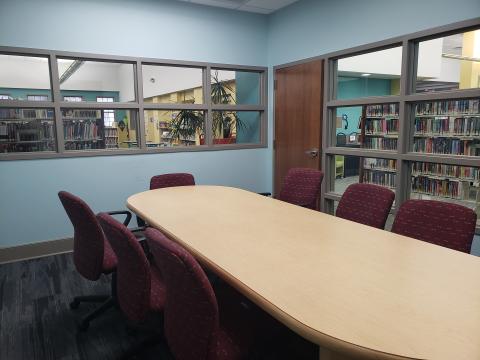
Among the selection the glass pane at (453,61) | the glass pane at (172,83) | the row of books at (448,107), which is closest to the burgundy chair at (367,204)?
the row of books at (448,107)

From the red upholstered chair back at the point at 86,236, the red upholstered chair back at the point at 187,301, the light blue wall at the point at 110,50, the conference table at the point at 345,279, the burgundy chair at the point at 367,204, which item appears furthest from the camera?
the light blue wall at the point at 110,50

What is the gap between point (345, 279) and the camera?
4.44ft

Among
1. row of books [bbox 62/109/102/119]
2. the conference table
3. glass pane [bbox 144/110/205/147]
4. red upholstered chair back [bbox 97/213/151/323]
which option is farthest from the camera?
glass pane [bbox 144/110/205/147]

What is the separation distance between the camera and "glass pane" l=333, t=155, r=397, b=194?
13.3ft

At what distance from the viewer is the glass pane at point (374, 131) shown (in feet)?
13.4

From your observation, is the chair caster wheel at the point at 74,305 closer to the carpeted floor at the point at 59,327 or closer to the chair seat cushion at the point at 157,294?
the carpeted floor at the point at 59,327

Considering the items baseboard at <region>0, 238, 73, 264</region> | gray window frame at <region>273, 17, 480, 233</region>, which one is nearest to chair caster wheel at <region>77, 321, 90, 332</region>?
baseboard at <region>0, 238, 73, 264</region>

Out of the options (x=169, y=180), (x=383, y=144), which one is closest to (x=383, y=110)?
(x=383, y=144)

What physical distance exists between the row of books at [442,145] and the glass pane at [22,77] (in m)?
9.68

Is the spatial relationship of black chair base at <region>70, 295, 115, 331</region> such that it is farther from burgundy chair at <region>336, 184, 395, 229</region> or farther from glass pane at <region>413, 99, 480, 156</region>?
glass pane at <region>413, 99, 480, 156</region>

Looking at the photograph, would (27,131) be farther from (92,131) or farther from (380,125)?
(380,125)

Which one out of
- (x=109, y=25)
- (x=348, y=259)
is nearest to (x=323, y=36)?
(x=109, y=25)

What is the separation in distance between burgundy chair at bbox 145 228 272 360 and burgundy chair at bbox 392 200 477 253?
1145 millimetres

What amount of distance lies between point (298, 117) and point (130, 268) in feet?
10.8
